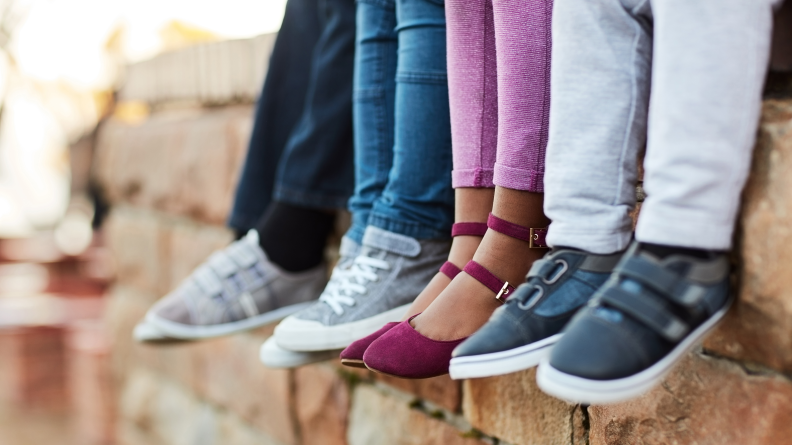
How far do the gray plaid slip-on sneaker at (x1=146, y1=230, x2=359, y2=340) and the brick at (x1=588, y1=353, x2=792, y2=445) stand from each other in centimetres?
64

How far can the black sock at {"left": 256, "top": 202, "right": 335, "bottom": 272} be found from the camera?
4.00 ft

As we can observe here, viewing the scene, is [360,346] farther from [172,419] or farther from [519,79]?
[172,419]

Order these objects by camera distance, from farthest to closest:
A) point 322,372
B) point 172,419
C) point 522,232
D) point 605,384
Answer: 1. point 172,419
2. point 322,372
3. point 522,232
4. point 605,384

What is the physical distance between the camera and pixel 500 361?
64 centimetres

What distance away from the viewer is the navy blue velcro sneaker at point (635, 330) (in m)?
0.56

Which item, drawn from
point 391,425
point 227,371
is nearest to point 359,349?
point 391,425

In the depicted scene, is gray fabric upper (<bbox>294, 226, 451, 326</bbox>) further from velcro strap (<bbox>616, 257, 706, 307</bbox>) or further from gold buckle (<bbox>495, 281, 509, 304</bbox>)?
velcro strap (<bbox>616, 257, 706, 307</bbox>)

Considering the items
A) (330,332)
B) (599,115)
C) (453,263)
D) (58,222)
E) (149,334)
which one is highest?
(599,115)

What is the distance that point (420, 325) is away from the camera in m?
0.80

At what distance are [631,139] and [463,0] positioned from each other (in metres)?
0.30

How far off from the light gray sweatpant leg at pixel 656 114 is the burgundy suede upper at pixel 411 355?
0.21 m

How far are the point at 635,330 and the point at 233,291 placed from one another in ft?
2.67

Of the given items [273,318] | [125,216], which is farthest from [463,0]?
[125,216]

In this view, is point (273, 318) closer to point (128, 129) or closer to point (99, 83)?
point (128, 129)
